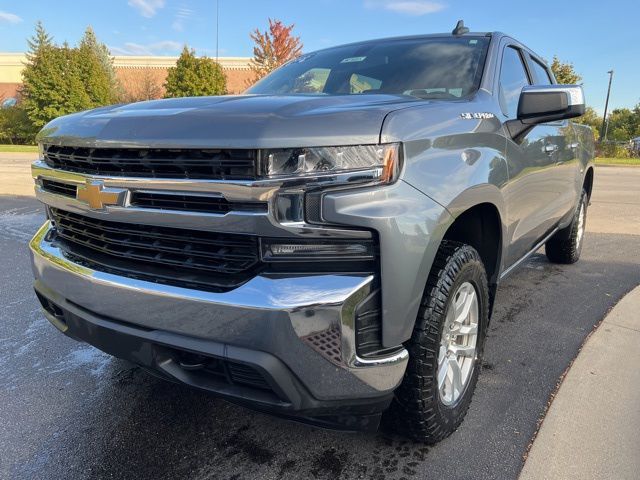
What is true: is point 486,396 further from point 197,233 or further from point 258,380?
point 197,233

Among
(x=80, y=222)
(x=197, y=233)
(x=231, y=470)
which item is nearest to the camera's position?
(x=197, y=233)

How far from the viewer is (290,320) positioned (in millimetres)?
1559

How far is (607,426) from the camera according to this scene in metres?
2.32

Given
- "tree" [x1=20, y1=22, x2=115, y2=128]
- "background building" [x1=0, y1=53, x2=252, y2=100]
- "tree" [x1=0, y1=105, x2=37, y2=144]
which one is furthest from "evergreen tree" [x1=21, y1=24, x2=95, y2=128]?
"background building" [x1=0, y1=53, x2=252, y2=100]

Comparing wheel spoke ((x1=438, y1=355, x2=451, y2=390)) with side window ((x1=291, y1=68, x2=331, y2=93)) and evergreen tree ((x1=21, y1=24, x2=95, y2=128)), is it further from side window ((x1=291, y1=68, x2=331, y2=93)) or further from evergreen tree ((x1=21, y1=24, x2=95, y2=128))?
evergreen tree ((x1=21, y1=24, x2=95, y2=128))

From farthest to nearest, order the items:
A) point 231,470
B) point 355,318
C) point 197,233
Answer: point 231,470, point 197,233, point 355,318

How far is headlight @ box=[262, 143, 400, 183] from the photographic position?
161cm

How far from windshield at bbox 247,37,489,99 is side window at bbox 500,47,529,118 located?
203 mm

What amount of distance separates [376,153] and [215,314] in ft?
2.46

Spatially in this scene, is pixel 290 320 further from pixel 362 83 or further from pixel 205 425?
pixel 362 83

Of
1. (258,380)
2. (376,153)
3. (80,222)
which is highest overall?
(376,153)

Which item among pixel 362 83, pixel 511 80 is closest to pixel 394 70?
pixel 362 83

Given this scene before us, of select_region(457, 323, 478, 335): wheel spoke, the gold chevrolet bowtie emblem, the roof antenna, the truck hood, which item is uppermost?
the roof antenna

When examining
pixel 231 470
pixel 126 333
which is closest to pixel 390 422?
pixel 231 470
